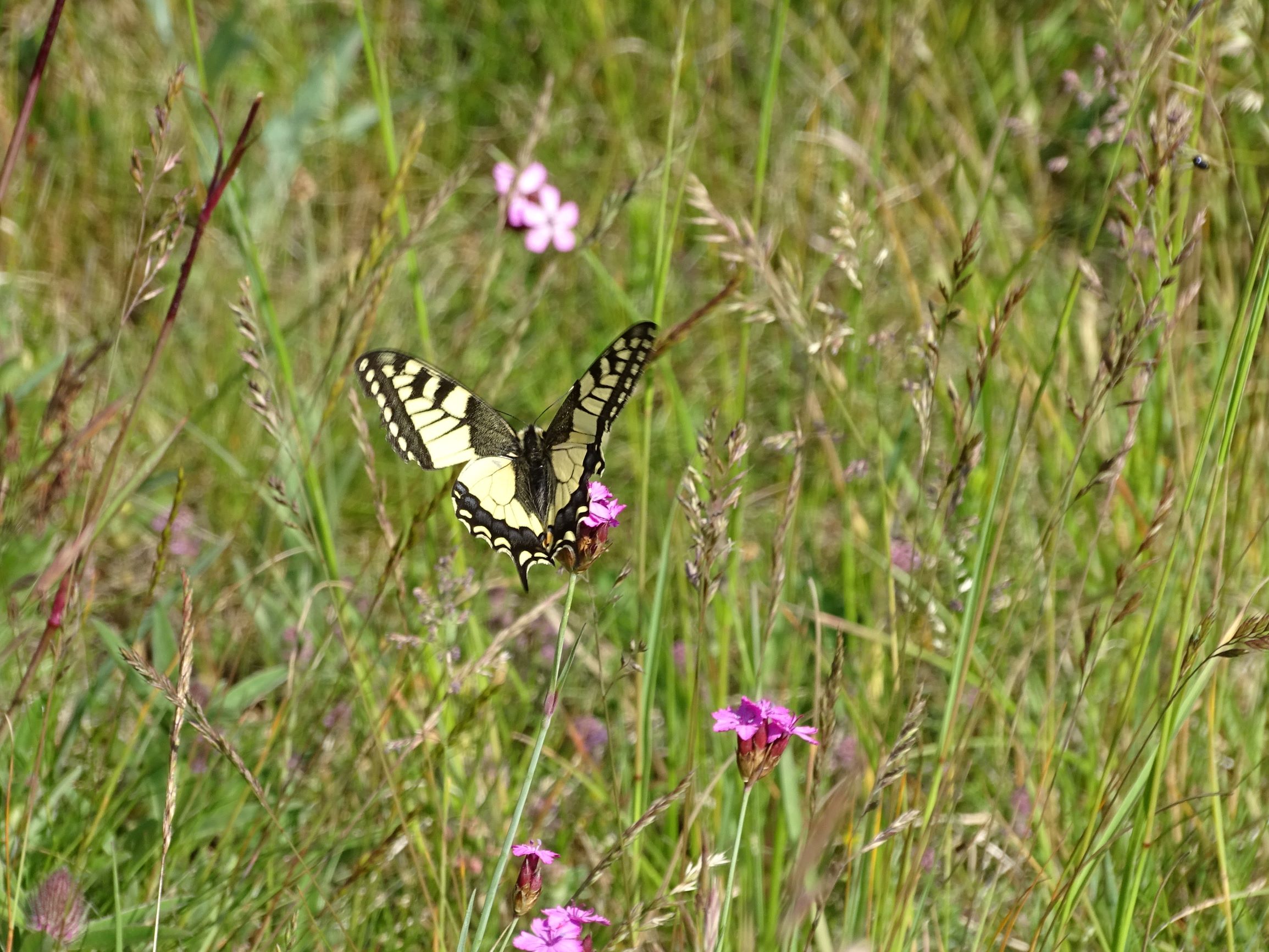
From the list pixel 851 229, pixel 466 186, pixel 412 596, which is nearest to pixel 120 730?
pixel 412 596

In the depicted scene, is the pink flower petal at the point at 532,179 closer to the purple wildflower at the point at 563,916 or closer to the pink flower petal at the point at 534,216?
the pink flower petal at the point at 534,216

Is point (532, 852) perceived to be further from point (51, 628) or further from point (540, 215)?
point (540, 215)

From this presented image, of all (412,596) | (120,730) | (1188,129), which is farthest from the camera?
(412,596)

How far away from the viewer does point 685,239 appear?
3713mm

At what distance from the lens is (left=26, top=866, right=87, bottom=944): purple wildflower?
1.39 metres

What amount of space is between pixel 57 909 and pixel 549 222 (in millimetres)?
1896

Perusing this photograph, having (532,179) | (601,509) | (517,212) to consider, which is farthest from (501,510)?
(532,179)

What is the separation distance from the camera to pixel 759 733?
45.0 inches

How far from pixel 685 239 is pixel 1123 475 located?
1866mm

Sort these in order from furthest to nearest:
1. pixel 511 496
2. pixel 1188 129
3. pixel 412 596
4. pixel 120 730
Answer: pixel 412 596 < pixel 120 730 < pixel 511 496 < pixel 1188 129

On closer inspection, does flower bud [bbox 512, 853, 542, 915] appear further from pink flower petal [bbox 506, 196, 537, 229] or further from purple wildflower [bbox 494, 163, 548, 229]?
pink flower petal [bbox 506, 196, 537, 229]

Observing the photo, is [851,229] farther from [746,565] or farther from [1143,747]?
[746,565]

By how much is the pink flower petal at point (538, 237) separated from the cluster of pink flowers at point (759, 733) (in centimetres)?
185

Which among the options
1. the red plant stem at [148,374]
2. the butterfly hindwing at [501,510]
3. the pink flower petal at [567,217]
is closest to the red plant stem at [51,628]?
the red plant stem at [148,374]
